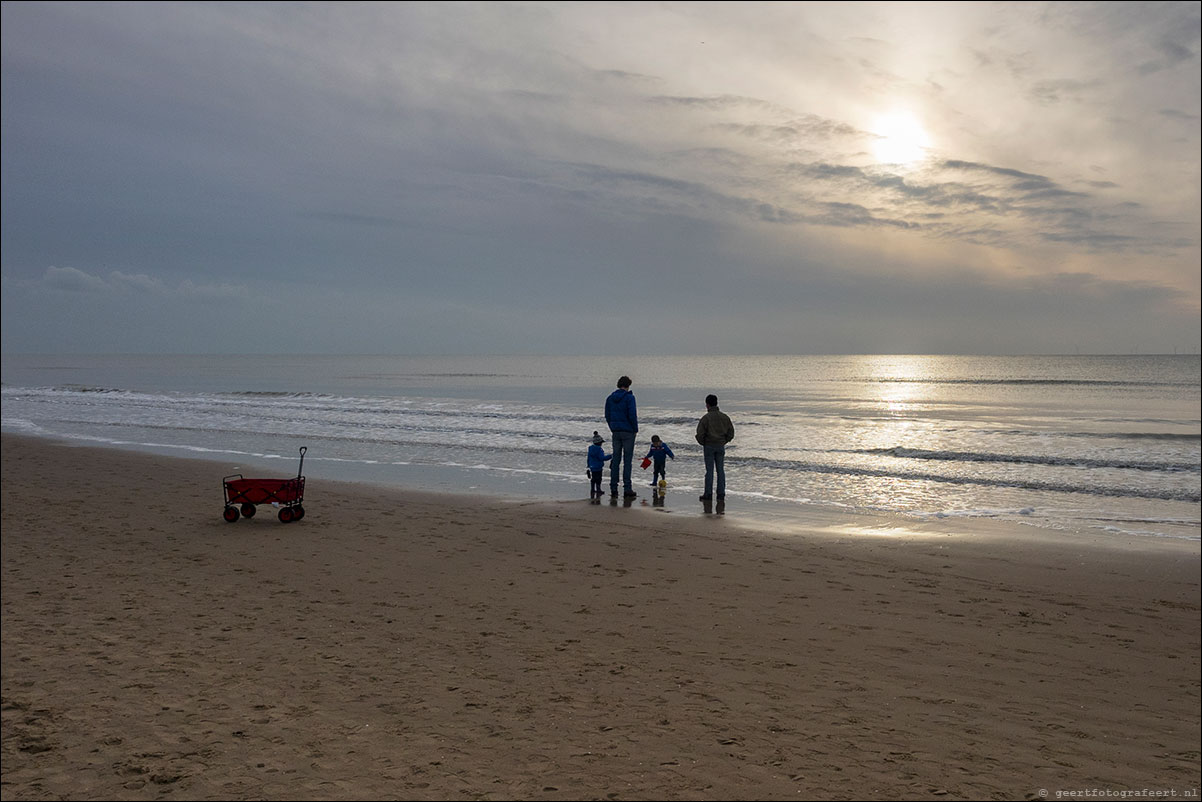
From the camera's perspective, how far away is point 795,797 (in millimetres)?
4637

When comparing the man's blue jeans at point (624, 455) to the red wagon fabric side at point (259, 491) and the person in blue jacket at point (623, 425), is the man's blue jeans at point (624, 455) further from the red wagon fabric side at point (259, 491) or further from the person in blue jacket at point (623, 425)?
the red wagon fabric side at point (259, 491)

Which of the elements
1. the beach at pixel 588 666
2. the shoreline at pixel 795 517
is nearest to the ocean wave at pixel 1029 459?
the shoreline at pixel 795 517

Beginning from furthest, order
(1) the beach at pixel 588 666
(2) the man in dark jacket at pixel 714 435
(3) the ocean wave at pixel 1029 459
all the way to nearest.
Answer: (3) the ocean wave at pixel 1029 459 < (2) the man in dark jacket at pixel 714 435 < (1) the beach at pixel 588 666

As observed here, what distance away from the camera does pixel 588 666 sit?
6.69 meters

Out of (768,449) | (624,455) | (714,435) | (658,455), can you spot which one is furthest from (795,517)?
(768,449)

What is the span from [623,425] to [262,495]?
634cm

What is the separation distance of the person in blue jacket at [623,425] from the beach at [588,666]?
3.30m

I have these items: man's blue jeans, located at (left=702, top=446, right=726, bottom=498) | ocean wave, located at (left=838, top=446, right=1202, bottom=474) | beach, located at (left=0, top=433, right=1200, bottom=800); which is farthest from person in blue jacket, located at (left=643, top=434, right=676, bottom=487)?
ocean wave, located at (left=838, top=446, right=1202, bottom=474)

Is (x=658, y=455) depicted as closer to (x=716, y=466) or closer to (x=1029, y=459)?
(x=716, y=466)

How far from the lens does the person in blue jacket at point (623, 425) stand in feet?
49.8

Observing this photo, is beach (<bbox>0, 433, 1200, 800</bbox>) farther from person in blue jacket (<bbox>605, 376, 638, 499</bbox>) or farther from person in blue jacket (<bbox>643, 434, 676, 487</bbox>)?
person in blue jacket (<bbox>643, 434, 676, 487</bbox>)

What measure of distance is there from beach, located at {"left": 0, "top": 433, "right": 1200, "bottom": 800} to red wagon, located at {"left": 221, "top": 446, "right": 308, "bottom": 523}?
775mm

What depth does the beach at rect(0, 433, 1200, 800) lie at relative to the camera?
4.98 m

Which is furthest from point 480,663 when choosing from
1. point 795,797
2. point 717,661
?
point 795,797
